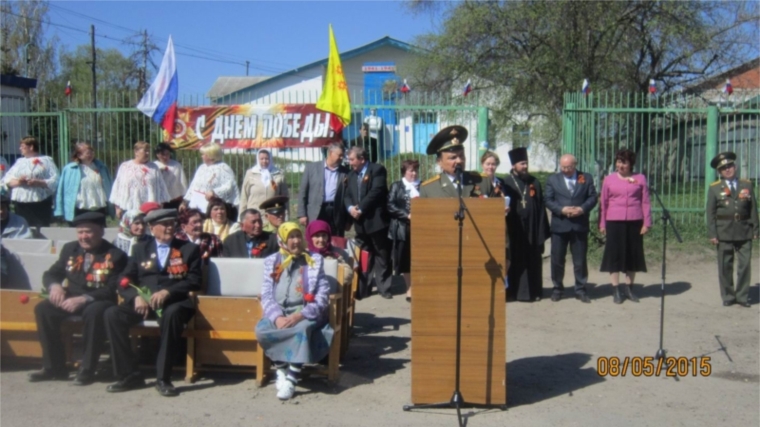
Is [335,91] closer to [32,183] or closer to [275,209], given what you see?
[275,209]

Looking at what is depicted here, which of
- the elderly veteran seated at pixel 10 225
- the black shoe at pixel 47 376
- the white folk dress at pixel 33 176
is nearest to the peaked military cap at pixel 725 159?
the black shoe at pixel 47 376

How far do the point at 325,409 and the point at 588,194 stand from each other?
5.40 m

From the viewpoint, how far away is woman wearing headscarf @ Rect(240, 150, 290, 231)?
1030 cm

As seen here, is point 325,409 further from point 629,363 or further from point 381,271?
point 381,271

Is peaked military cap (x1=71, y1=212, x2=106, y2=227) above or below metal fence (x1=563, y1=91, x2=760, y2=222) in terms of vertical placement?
below

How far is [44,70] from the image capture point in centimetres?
4412

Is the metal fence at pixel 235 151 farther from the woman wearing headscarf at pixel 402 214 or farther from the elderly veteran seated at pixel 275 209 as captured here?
the elderly veteran seated at pixel 275 209

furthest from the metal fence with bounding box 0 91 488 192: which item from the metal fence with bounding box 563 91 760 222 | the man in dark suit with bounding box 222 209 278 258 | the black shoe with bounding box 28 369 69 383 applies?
the black shoe with bounding box 28 369 69 383

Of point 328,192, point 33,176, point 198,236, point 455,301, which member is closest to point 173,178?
point 33,176

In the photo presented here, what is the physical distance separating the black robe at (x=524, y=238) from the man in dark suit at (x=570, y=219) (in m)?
0.23

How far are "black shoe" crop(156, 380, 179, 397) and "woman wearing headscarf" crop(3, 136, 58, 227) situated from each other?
202 inches

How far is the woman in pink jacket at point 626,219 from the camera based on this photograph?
10039 mm

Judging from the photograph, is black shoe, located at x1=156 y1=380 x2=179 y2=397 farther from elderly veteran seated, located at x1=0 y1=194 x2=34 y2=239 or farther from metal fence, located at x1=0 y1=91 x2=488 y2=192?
metal fence, located at x1=0 y1=91 x2=488 y2=192

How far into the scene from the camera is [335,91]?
446 inches
